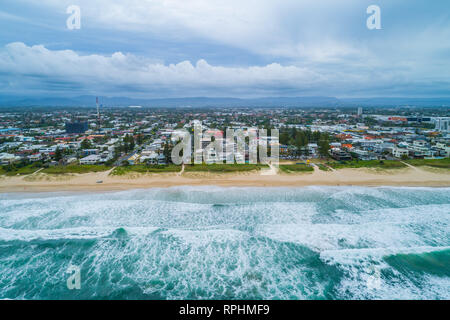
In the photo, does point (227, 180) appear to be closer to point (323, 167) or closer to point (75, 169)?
point (323, 167)

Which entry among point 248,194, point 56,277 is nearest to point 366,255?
point 248,194

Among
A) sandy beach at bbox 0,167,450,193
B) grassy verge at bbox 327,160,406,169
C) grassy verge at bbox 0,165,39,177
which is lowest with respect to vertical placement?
sandy beach at bbox 0,167,450,193

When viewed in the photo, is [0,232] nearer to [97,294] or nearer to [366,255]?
[97,294]

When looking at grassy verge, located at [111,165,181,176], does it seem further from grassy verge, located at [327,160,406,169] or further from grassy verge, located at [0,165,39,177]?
grassy verge, located at [327,160,406,169]

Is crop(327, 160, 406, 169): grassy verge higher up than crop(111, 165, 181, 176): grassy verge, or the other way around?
crop(327, 160, 406, 169): grassy verge

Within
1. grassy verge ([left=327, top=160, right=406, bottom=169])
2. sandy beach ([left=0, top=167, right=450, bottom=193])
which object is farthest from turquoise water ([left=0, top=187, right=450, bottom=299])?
grassy verge ([left=327, top=160, right=406, bottom=169])

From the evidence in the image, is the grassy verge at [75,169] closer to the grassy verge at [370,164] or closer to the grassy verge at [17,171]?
the grassy verge at [17,171]
